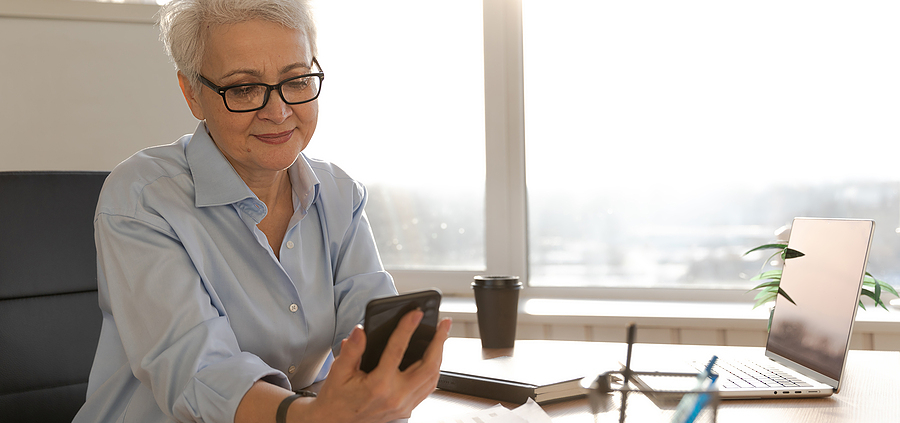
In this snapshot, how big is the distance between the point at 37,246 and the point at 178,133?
1.05m

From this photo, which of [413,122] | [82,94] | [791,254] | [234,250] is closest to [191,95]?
[234,250]

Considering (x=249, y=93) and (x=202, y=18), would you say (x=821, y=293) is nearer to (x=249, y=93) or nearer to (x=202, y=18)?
(x=249, y=93)

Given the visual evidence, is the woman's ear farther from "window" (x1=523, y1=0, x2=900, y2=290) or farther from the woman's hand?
"window" (x1=523, y1=0, x2=900, y2=290)

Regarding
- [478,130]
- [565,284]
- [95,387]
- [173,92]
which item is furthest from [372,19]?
[95,387]

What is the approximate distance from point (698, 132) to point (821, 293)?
46.0 inches

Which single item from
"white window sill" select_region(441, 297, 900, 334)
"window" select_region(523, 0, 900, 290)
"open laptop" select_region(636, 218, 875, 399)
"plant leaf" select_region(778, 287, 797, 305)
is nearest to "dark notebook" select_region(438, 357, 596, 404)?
"open laptop" select_region(636, 218, 875, 399)

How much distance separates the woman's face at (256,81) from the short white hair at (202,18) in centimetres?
1

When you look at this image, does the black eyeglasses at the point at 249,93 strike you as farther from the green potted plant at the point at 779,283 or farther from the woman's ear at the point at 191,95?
the green potted plant at the point at 779,283

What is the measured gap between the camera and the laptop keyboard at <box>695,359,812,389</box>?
101 centimetres

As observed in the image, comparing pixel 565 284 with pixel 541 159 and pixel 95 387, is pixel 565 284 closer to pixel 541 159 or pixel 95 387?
pixel 541 159

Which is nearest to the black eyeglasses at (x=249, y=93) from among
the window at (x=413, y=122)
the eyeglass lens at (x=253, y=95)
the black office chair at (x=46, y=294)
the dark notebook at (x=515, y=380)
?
the eyeglass lens at (x=253, y=95)

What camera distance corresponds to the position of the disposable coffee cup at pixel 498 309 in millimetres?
1418

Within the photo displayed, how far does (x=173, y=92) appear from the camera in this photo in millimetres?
2242

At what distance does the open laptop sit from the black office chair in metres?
1.05
